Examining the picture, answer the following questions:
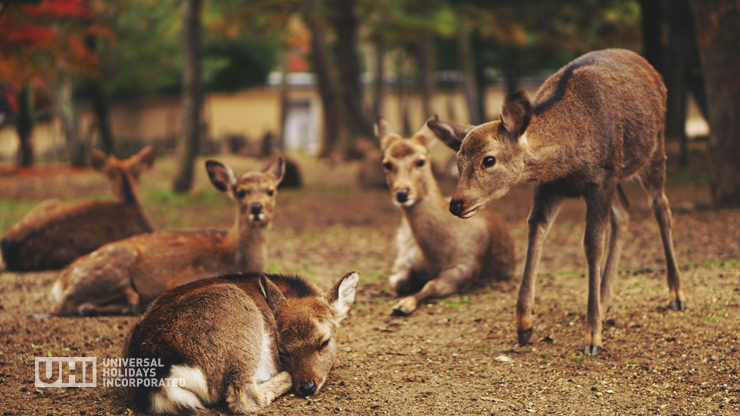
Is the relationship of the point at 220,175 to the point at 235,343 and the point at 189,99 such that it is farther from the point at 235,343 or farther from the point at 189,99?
the point at 189,99

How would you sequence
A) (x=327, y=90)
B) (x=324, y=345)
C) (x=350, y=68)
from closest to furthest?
(x=324, y=345) → (x=350, y=68) → (x=327, y=90)

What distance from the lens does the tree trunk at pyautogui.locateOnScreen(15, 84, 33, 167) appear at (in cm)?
1934

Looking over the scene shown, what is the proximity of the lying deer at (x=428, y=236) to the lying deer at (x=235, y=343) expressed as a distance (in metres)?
1.87

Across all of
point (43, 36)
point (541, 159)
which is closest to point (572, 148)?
point (541, 159)

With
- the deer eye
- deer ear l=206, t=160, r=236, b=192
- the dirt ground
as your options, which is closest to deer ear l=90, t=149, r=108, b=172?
the dirt ground

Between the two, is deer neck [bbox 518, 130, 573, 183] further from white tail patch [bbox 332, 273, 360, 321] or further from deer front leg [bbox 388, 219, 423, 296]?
deer front leg [bbox 388, 219, 423, 296]

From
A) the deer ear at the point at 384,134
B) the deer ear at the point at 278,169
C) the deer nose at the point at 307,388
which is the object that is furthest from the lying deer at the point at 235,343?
the deer ear at the point at 384,134

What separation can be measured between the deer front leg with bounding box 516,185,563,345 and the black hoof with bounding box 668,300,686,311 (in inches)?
48.4

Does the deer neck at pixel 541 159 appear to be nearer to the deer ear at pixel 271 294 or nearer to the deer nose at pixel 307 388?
the deer ear at pixel 271 294

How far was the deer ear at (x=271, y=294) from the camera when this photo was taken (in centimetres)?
409

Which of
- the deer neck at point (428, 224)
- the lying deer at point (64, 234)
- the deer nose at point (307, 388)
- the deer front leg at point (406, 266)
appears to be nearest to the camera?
the deer nose at point (307, 388)

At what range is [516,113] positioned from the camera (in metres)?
4.09

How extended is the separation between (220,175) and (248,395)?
2.58 metres

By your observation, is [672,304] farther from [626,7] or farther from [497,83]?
[497,83]
